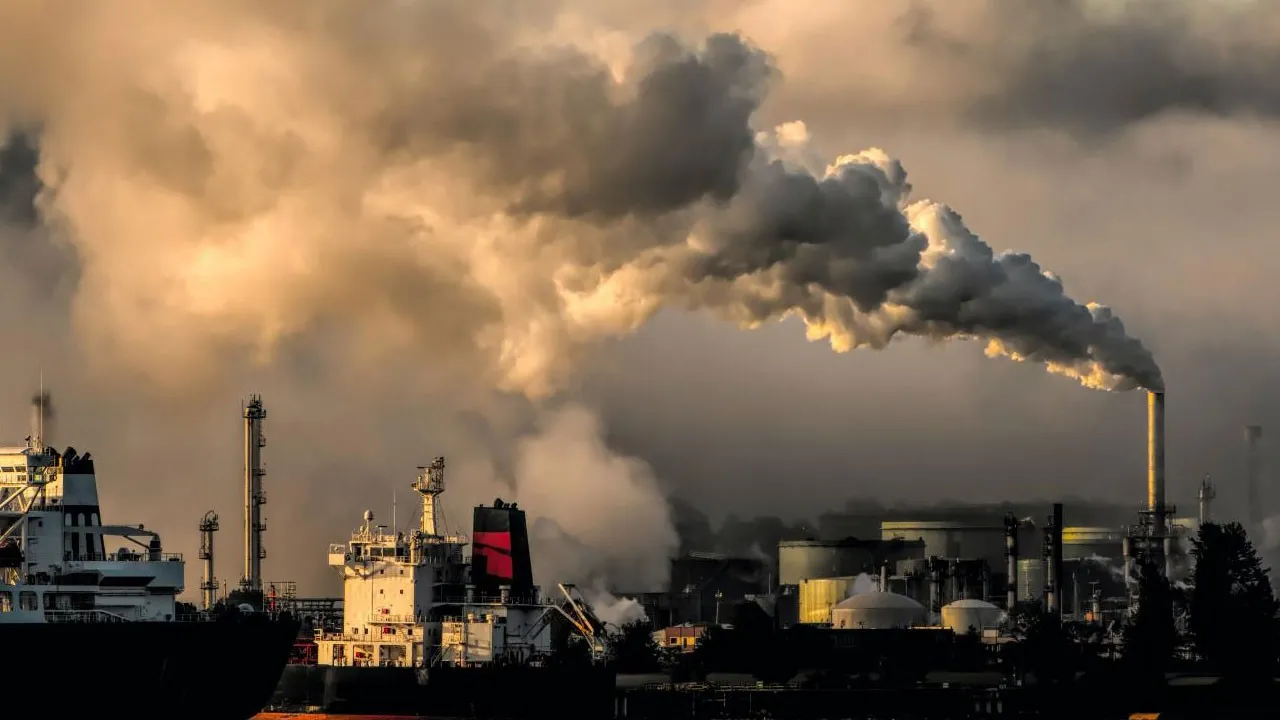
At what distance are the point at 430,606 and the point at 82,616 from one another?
163 feet

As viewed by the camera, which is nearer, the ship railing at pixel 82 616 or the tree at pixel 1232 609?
the ship railing at pixel 82 616

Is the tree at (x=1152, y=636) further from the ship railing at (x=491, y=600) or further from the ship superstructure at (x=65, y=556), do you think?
the ship superstructure at (x=65, y=556)

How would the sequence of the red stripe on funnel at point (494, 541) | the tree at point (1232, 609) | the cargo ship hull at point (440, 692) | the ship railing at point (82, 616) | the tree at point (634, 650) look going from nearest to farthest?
the ship railing at point (82, 616) → the cargo ship hull at point (440, 692) → the tree at point (1232, 609) → the red stripe on funnel at point (494, 541) → the tree at point (634, 650)

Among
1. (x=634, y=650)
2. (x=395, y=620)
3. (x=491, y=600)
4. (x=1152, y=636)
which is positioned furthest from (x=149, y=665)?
(x=1152, y=636)

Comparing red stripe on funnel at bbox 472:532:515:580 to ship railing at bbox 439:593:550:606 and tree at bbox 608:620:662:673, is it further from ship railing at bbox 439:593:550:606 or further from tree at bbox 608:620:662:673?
tree at bbox 608:620:662:673

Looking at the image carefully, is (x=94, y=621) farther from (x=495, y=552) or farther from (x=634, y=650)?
(x=634, y=650)

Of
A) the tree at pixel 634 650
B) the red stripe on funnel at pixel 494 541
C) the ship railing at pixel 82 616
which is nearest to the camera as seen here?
the ship railing at pixel 82 616

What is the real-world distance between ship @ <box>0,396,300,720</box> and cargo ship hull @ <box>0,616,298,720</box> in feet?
0.16

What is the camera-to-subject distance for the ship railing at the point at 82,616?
107500mm

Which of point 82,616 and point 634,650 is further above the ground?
point 82,616

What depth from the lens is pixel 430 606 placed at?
156 metres

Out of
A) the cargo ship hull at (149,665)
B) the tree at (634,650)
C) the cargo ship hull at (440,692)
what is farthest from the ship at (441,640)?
Answer: the cargo ship hull at (149,665)

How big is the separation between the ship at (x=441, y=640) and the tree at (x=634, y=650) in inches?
697

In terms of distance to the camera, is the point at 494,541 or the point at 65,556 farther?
the point at 494,541
